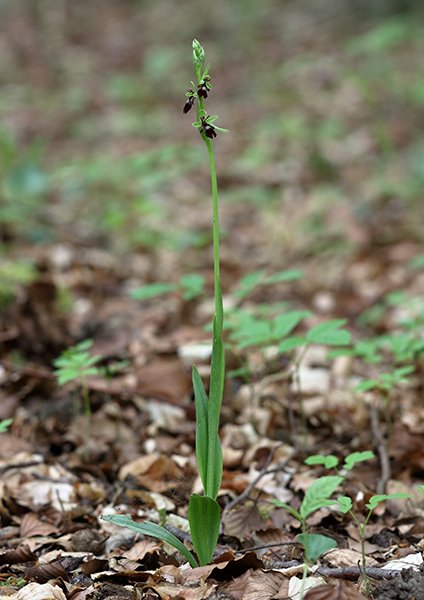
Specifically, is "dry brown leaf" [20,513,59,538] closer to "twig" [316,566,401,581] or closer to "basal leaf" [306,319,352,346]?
"twig" [316,566,401,581]

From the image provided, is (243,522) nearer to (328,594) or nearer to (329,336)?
(328,594)

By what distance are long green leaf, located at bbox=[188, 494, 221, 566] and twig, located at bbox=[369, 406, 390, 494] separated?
69 cm

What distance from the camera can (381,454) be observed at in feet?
5.98

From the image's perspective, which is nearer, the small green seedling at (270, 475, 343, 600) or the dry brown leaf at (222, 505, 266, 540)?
the small green seedling at (270, 475, 343, 600)

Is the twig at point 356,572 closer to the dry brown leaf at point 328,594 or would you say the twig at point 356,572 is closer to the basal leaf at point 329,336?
the dry brown leaf at point 328,594

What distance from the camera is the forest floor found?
1435mm

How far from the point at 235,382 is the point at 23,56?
32.6ft

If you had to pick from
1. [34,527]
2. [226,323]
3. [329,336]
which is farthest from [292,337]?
[34,527]

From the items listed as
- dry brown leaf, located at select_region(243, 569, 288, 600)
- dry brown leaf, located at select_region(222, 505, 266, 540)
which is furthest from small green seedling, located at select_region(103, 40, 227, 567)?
dry brown leaf, located at select_region(222, 505, 266, 540)

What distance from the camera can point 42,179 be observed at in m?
3.95

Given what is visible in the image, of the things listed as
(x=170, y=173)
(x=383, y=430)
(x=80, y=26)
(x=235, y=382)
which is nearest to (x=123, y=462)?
(x=235, y=382)

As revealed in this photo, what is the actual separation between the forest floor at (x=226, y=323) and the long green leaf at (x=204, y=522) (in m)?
0.04

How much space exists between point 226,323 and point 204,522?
3.06ft

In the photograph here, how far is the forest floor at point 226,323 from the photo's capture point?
4.71 feet
